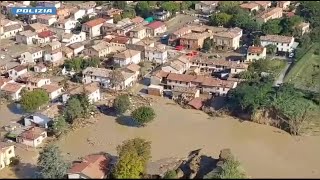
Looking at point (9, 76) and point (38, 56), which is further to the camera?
point (38, 56)

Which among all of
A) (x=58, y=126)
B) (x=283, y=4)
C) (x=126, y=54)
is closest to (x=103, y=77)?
(x=126, y=54)

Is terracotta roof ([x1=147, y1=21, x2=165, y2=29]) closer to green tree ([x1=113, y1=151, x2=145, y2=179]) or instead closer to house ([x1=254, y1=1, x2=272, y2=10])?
house ([x1=254, y1=1, x2=272, y2=10])

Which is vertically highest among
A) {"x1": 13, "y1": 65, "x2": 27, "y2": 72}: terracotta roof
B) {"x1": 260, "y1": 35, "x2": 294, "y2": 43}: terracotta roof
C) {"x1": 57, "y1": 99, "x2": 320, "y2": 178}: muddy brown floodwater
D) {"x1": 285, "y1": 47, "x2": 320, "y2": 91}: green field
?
{"x1": 260, "y1": 35, "x2": 294, "y2": 43}: terracotta roof

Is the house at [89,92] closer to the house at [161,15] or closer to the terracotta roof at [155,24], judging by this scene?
the terracotta roof at [155,24]

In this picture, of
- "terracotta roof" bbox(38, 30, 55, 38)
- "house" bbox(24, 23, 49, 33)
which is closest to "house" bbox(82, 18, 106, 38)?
"terracotta roof" bbox(38, 30, 55, 38)

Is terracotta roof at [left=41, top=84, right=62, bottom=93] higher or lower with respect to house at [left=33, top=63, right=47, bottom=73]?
higher

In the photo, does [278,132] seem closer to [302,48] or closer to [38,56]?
[302,48]

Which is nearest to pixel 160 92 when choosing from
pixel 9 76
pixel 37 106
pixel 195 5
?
pixel 37 106
